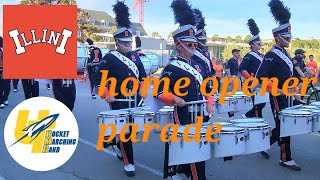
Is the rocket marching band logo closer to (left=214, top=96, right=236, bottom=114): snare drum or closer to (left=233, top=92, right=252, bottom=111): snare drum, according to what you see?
(left=214, top=96, right=236, bottom=114): snare drum

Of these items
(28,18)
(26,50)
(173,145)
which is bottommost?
(173,145)

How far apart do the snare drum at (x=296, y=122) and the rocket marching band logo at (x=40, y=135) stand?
2.70 m

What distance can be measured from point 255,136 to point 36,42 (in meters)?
7.84

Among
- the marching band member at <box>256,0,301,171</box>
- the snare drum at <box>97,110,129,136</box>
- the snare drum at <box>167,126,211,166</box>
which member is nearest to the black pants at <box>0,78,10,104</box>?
the snare drum at <box>97,110,129,136</box>

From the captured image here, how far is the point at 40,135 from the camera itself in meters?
5.36

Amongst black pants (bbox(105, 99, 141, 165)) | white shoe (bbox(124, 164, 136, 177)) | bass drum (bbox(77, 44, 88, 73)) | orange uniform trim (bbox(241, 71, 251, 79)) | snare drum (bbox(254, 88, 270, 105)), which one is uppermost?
bass drum (bbox(77, 44, 88, 73))

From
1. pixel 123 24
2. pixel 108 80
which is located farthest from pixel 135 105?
pixel 123 24

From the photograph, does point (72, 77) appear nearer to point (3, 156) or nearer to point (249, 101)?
point (3, 156)

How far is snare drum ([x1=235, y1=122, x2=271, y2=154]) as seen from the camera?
4.19 m

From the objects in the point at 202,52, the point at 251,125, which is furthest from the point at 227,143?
the point at 202,52

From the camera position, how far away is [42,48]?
10656mm

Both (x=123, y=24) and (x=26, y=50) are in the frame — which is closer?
(x=123, y=24)

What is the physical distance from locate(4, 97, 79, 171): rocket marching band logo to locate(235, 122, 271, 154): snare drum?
90.3 inches

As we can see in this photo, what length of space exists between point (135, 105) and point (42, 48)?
19.2ft
